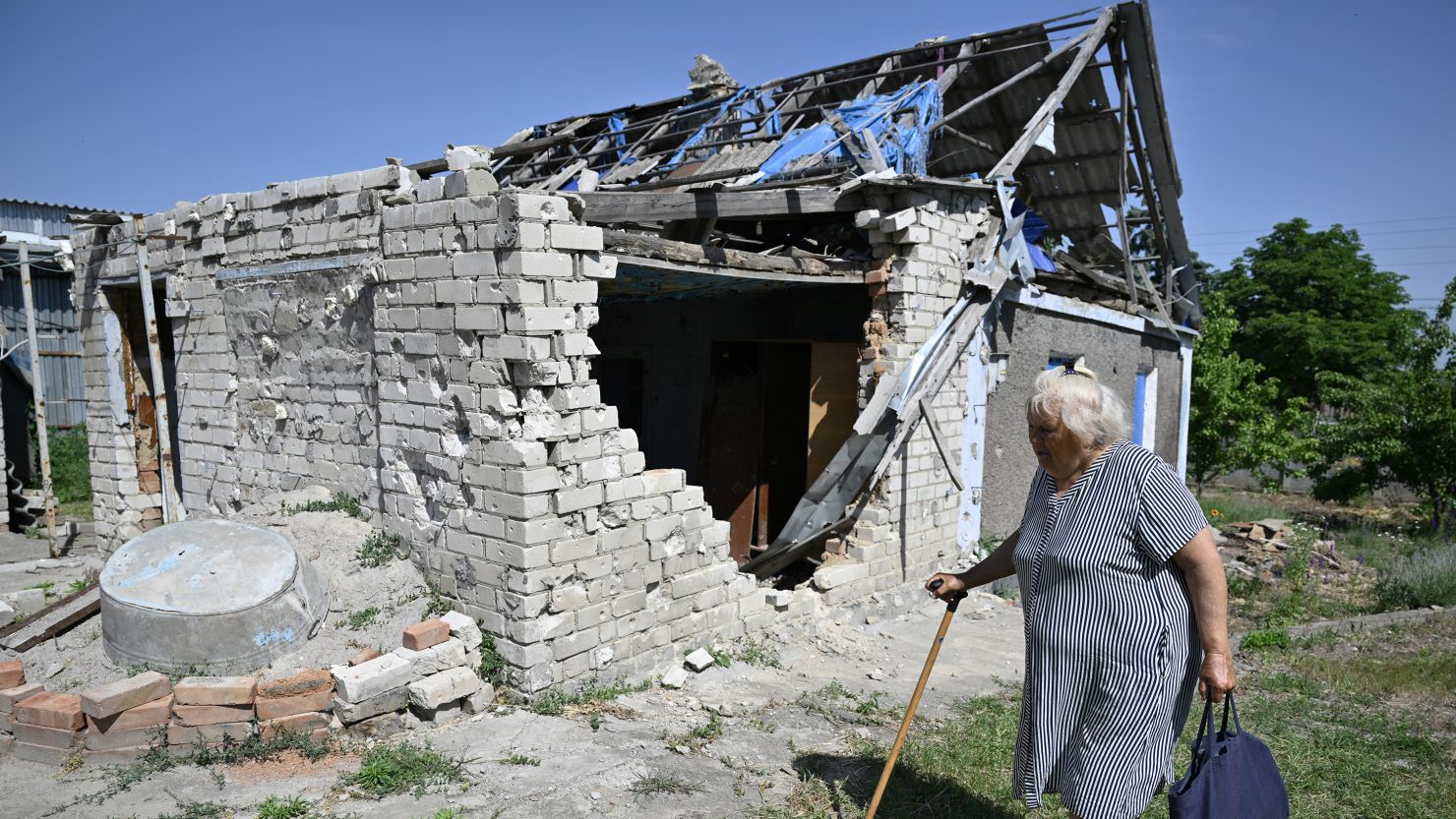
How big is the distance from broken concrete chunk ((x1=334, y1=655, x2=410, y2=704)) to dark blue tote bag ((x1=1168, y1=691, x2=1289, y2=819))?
11.3ft

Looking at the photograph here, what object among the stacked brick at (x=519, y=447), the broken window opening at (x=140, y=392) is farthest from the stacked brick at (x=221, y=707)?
the broken window opening at (x=140, y=392)

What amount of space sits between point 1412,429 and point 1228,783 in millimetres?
12864

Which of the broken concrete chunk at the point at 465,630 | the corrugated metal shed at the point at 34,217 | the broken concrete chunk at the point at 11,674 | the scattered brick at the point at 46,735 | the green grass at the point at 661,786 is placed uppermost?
the corrugated metal shed at the point at 34,217

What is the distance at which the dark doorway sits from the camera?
808cm

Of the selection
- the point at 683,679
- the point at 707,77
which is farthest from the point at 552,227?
the point at 707,77

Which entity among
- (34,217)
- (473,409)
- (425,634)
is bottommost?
(425,634)

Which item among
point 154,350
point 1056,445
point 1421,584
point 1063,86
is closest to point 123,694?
point 154,350

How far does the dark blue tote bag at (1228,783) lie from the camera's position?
8.54 ft

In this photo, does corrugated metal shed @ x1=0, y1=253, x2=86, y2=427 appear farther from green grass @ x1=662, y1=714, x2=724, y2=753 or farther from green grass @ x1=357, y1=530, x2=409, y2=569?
green grass @ x1=662, y1=714, x2=724, y2=753

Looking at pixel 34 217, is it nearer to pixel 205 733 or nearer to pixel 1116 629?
pixel 205 733

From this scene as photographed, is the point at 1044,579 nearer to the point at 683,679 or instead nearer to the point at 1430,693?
the point at 683,679

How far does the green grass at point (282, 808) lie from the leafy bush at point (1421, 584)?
9.12 m

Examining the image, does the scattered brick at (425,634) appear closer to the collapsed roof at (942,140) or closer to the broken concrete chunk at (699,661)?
the broken concrete chunk at (699,661)

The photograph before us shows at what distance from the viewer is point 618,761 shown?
Answer: 4098 millimetres
